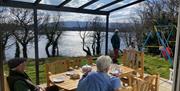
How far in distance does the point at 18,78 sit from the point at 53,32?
18.7 ft

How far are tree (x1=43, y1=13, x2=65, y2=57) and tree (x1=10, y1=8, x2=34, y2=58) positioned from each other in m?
0.77

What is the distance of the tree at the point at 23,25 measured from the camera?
19.2 feet

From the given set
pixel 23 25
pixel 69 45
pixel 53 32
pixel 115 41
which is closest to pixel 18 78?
pixel 23 25

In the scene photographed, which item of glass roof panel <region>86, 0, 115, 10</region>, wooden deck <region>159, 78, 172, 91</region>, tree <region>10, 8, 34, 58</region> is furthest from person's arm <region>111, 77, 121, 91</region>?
tree <region>10, 8, 34, 58</region>

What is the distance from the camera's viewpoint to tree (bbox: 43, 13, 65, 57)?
23.5 feet

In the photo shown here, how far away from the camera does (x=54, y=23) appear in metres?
7.40

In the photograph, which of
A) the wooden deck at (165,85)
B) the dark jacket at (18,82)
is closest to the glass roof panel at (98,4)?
the wooden deck at (165,85)

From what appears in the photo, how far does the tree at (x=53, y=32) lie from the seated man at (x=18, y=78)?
4.85 metres

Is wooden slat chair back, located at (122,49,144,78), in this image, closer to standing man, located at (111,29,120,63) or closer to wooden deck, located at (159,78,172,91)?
wooden deck, located at (159,78,172,91)

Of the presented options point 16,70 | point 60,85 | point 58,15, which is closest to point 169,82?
point 60,85

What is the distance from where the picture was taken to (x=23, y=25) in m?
6.16

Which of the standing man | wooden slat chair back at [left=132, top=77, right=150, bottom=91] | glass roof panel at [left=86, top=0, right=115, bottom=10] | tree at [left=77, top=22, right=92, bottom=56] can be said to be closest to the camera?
wooden slat chair back at [left=132, top=77, right=150, bottom=91]

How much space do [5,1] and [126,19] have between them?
5.88m

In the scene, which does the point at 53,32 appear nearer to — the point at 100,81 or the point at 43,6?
the point at 43,6
